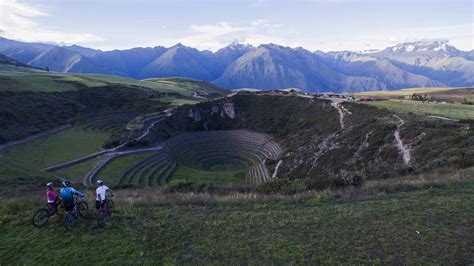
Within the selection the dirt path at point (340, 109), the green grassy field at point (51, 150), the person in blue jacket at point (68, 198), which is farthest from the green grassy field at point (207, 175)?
the person in blue jacket at point (68, 198)

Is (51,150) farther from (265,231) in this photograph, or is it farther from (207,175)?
(265,231)

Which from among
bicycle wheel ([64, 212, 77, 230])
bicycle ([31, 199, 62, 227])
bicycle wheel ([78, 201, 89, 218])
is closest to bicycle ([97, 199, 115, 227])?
bicycle wheel ([78, 201, 89, 218])

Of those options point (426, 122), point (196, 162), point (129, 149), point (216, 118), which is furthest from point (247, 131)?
point (426, 122)

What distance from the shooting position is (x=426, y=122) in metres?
47.8

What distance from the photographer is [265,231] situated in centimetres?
1645

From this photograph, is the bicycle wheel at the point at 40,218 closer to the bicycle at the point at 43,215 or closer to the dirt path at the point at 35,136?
the bicycle at the point at 43,215

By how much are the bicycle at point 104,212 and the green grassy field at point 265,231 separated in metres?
0.33

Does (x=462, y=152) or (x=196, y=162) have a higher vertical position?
(x=462, y=152)

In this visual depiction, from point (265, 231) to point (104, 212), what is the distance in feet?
27.4

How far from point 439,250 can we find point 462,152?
22645mm

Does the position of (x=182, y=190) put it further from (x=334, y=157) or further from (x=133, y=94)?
(x=133, y=94)

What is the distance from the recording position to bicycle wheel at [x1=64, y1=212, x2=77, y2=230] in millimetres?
16847

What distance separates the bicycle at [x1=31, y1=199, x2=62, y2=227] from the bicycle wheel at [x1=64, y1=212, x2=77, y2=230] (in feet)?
2.85

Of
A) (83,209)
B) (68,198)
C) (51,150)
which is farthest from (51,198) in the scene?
(51,150)
